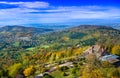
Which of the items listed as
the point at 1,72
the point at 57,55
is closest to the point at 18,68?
the point at 1,72

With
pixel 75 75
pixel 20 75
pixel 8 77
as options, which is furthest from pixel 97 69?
pixel 8 77

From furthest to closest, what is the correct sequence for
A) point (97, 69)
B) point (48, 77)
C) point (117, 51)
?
point (117, 51)
point (48, 77)
point (97, 69)

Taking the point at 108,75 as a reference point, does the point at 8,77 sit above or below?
below

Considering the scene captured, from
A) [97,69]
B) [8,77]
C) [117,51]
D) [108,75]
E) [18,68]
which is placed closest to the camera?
[97,69]

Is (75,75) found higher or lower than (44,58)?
higher

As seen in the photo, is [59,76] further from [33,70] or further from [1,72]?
[1,72]

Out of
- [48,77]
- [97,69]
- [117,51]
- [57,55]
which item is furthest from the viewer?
[57,55]

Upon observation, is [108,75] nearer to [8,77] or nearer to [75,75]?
[75,75]

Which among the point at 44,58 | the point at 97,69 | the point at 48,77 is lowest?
the point at 44,58

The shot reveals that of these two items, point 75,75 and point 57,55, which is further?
point 57,55
